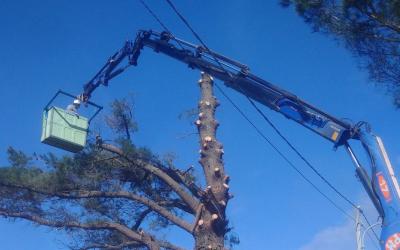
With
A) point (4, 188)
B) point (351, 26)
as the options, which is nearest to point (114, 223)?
point (4, 188)

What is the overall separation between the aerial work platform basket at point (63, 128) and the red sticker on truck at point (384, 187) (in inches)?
192

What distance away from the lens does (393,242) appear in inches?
315

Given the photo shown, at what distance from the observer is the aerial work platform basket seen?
834 cm

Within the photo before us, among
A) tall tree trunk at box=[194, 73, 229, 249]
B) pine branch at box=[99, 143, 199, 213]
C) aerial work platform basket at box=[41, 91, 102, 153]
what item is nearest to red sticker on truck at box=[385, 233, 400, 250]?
tall tree trunk at box=[194, 73, 229, 249]

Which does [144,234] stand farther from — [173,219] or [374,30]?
[374,30]

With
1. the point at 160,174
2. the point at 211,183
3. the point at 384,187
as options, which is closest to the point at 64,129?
the point at 160,174

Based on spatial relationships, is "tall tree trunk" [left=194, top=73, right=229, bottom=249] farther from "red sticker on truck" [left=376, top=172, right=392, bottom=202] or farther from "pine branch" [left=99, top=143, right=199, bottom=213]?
"red sticker on truck" [left=376, top=172, right=392, bottom=202]

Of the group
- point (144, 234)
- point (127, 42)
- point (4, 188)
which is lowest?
point (144, 234)

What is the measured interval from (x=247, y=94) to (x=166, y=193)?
9.98 ft

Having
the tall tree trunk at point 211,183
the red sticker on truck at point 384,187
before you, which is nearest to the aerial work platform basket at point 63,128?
the tall tree trunk at point 211,183

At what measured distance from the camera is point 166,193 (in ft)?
39.5

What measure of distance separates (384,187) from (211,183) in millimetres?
3095

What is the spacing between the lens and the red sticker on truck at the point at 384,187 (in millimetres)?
8631

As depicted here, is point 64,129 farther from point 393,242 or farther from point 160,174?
point 393,242
